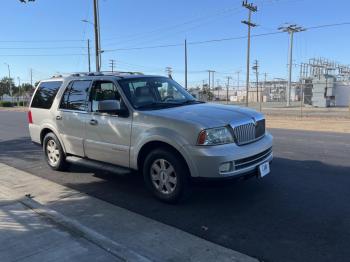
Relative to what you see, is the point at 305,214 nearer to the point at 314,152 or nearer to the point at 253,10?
the point at 314,152

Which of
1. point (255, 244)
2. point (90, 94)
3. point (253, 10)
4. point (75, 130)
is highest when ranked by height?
point (253, 10)

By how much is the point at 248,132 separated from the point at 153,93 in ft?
5.70

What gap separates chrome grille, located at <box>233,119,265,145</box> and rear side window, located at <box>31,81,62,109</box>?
12.7 feet

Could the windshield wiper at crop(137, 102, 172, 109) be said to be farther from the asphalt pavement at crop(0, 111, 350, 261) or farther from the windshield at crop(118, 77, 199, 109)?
the asphalt pavement at crop(0, 111, 350, 261)

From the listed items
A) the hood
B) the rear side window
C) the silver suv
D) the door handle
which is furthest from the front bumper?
the rear side window

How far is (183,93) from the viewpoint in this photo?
6676mm

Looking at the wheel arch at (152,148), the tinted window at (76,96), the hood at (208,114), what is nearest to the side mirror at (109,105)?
the hood at (208,114)

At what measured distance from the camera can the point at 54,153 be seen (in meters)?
7.57

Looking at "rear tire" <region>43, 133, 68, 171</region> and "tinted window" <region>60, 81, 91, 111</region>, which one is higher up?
"tinted window" <region>60, 81, 91, 111</region>

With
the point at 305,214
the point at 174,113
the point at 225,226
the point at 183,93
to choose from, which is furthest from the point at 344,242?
the point at 183,93

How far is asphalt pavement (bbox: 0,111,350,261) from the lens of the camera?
3.98 m

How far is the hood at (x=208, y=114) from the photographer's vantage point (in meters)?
4.97

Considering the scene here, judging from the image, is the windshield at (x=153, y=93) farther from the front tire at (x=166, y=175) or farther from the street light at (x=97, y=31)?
the street light at (x=97, y=31)

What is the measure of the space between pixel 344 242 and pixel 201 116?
88.7 inches
